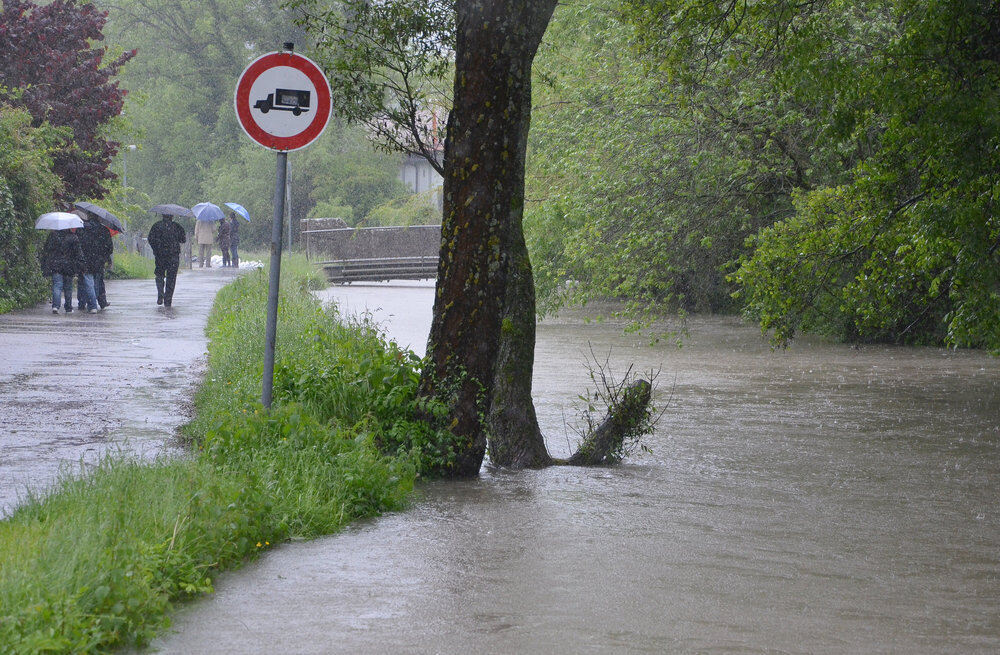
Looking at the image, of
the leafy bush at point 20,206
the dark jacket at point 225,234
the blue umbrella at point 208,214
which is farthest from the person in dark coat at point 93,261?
the dark jacket at point 225,234

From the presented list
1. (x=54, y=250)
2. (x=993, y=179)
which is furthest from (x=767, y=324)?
(x=54, y=250)

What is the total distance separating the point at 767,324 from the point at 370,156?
50.9 meters

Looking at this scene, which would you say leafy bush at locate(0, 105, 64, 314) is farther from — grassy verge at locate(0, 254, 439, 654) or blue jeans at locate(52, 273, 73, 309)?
grassy verge at locate(0, 254, 439, 654)

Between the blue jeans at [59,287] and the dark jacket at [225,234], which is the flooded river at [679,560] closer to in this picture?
the blue jeans at [59,287]

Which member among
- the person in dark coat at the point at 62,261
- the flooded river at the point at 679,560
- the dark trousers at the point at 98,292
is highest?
the person in dark coat at the point at 62,261

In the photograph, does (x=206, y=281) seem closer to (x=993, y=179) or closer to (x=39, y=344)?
(x=39, y=344)

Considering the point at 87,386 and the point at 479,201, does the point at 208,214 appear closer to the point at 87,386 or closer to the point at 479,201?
the point at 87,386

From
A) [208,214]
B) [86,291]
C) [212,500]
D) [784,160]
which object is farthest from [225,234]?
[212,500]

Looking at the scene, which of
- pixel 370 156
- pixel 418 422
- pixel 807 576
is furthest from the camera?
pixel 370 156

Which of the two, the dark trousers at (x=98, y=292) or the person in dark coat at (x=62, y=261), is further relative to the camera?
the dark trousers at (x=98, y=292)

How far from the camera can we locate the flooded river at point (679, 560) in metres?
5.59

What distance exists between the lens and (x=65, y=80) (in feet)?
100

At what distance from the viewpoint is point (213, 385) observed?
1222 cm

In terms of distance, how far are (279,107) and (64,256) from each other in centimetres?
1409
